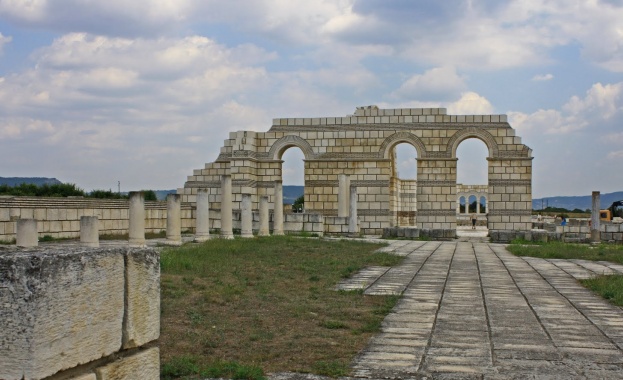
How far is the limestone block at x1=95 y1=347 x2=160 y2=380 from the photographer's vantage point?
3479 mm

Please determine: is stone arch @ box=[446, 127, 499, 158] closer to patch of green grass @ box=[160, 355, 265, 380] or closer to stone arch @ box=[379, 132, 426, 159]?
stone arch @ box=[379, 132, 426, 159]

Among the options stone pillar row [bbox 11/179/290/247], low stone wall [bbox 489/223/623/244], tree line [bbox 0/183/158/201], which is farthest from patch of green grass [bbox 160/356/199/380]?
tree line [bbox 0/183/158/201]

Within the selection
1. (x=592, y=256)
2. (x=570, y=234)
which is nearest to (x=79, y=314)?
(x=592, y=256)

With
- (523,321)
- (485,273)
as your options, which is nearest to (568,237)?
(485,273)

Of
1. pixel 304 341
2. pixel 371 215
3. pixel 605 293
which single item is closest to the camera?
pixel 304 341

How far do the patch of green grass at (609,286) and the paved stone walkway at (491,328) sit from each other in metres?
0.17

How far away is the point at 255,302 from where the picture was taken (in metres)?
8.22

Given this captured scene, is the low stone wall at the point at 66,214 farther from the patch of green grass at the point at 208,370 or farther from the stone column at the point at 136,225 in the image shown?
the patch of green grass at the point at 208,370

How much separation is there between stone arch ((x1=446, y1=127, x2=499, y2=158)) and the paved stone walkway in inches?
577

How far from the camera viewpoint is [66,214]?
18.2 m

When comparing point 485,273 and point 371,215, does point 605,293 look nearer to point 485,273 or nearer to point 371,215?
point 485,273

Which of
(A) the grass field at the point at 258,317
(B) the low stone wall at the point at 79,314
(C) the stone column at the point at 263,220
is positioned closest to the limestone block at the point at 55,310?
(B) the low stone wall at the point at 79,314

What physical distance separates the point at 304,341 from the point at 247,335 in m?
0.58

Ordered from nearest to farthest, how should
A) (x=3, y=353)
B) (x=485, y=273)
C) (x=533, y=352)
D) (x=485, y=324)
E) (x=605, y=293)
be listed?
(x=3, y=353) < (x=533, y=352) < (x=485, y=324) < (x=605, y=293) < (x=485, y=273)
